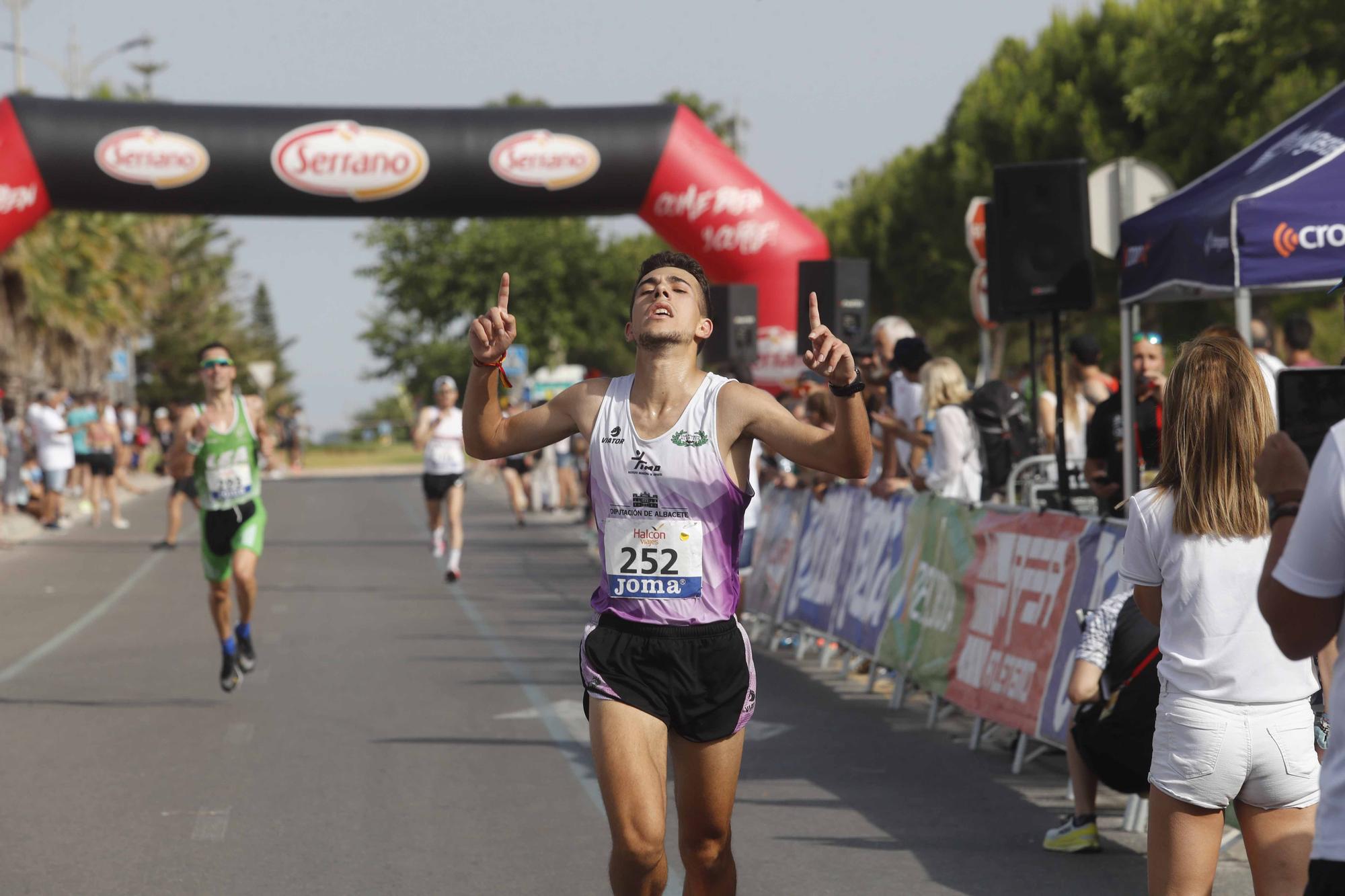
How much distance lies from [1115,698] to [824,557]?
244 inches

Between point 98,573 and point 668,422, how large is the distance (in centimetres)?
1707

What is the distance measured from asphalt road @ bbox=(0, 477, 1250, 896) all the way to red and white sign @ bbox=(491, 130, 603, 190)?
21.8 ft

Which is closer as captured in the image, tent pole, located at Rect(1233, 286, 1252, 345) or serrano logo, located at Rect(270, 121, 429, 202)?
tent pole, located at Rect(1233, 286, 1252, 345)

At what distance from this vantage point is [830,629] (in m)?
11.9

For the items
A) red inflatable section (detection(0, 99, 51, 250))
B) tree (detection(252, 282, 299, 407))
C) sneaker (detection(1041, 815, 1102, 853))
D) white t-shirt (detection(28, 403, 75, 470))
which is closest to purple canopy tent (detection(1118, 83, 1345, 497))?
sneaker (detection(1041, 815, 1102, 853))

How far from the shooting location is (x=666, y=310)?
16.0 ft

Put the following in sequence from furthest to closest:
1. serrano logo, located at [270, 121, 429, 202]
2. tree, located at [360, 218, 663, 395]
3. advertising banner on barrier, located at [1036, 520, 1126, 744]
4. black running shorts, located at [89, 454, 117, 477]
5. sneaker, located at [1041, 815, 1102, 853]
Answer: tree, located at [360, 218, 663, 395]
black running shorts, located at [89, 454, 117, 477]
serrano logo, located at [270, 121, 429, 202]
advertising banner on barrier, located at [1036, 520, 1126, 744]
sneaker, located at [1041, 815, 1102, 853]

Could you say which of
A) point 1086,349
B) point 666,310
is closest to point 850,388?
Result: point 666,310

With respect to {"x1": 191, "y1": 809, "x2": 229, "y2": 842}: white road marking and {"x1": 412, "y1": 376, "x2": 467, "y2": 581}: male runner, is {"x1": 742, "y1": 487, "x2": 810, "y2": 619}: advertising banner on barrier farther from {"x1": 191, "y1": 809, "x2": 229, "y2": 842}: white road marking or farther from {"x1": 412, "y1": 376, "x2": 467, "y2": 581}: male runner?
{"x1": 191, "y1": 809, "x2": 229, "y2": 842}: white road marking

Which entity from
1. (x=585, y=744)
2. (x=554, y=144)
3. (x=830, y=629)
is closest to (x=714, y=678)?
(x=585, y=744)

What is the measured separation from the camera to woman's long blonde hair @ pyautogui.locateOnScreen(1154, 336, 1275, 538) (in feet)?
14.3

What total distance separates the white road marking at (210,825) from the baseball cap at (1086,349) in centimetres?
659

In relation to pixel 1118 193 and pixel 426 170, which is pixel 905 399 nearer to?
pixel 1118 193

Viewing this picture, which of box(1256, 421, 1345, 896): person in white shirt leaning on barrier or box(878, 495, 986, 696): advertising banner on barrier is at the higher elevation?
box(1256, 421, 1345, 896): person in white shirt leaning on barrier
